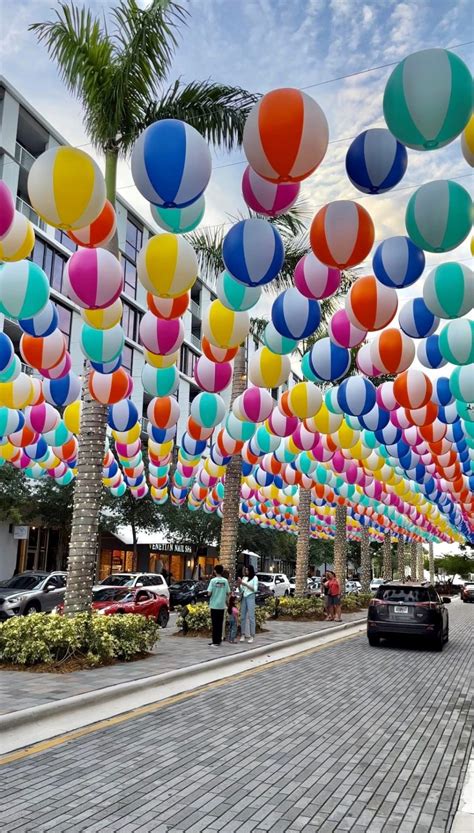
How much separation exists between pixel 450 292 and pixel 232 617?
9421 millimetres

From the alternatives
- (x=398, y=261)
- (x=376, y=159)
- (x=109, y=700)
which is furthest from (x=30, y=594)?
(x=376, y=159)

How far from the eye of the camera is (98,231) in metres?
7.66

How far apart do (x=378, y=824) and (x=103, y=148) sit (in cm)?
1138

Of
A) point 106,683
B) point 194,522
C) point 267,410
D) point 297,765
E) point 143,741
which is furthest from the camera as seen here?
point 194,522

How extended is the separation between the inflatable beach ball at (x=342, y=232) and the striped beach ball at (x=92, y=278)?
9.07ft

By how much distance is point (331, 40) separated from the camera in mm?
9289

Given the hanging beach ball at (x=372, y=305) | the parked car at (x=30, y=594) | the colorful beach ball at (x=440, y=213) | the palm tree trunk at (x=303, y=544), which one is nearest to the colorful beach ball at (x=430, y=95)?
the colorful beach ball at (x=440, y=213)

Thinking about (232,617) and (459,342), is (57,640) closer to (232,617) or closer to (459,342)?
(232,617)

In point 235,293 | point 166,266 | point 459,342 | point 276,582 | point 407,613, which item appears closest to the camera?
point 166,266

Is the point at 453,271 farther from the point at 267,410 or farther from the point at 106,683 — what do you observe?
the point at 106,683

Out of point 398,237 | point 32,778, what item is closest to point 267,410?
point 398,237

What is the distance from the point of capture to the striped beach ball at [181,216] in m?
7.59

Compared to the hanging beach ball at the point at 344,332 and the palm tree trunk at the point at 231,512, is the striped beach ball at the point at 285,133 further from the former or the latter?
the palm tree trunk at the point at 231,512

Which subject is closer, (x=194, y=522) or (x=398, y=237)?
(x=398, y=237)
